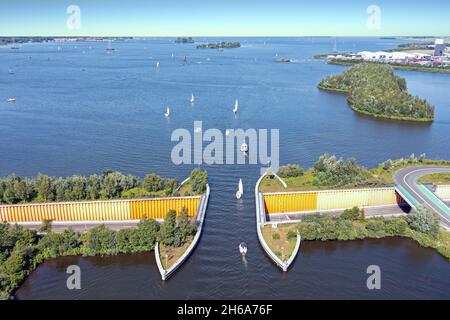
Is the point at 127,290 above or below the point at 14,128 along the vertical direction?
below

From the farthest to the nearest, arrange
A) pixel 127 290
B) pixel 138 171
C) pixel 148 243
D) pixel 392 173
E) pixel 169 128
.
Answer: pixel 169 128 < pixel 138 171 < pixel 392 173 < pixel 148 243 < pixel 127 290

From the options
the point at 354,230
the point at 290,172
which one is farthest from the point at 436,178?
the point at 290,172

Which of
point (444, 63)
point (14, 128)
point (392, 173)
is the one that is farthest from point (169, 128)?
Answer: point (444, 63)

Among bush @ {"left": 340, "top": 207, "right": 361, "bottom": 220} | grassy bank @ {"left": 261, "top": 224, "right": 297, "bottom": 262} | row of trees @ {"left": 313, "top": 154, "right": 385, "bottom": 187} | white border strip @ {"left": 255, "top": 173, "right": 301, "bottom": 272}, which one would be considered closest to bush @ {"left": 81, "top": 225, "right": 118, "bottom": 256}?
white border strip @ {"left": 255, "top": 173, "right": 301, "bottom": 272}

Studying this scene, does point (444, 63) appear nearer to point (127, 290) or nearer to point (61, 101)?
point (61, 101)

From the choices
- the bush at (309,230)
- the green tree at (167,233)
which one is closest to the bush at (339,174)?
the bush at (309,230)

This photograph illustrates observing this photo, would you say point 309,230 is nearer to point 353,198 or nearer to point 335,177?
point 353,198
